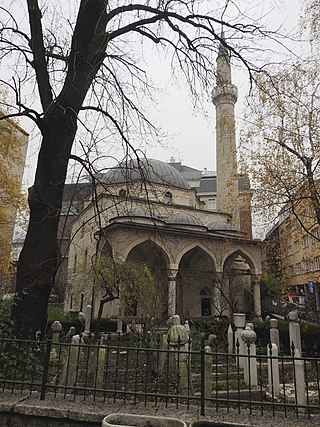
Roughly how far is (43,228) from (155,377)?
3.03 m

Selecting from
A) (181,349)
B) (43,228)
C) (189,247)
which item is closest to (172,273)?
(189,247)

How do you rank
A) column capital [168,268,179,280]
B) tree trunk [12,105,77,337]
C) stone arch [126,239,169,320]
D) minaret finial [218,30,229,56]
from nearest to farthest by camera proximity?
tree trunk [12,105,77,337]
minaret finial [218,30,229,56]
stone arch [126,239,169,320]
column capital [168,268,179,280]

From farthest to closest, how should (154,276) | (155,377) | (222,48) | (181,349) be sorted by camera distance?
(154,276), (222,48), (181,349), (155,377)

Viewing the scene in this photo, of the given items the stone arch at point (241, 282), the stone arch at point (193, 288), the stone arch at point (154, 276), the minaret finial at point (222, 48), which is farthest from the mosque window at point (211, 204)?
the minaret finial at point (222, 48)

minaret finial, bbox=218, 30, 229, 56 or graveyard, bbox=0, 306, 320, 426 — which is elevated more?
minaret finial, bbox=218, 30, 229, 56

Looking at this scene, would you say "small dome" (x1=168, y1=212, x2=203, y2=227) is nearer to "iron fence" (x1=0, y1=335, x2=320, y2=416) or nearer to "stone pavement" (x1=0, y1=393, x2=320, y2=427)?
"iron fence" (x1=0, y1=335, x2=320, y2=416)

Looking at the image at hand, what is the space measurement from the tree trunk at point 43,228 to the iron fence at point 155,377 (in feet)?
1.73

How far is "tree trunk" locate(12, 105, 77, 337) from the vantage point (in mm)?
4863

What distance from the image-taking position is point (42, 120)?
5375mm

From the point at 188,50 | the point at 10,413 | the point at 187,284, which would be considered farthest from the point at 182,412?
the point at 187,284

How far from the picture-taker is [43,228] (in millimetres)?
5172

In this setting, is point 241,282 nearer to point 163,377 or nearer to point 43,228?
point 163,377

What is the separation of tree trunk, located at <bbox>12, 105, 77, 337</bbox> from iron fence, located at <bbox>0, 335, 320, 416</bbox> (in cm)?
53

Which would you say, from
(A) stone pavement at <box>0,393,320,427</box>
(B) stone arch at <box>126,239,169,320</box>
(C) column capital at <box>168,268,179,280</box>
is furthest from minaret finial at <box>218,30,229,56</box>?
(C) column capital at <box>168,268,179,280</box>
